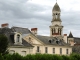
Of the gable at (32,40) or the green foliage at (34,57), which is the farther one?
the gable at (32,40)

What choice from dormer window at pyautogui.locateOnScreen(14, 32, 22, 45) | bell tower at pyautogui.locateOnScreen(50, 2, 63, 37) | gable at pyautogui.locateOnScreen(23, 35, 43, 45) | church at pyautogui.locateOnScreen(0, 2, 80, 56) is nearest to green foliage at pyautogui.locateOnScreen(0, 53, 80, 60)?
church at pyautogui.locateOnScreen(0, 2, 80, 56)

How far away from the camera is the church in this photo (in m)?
59.9

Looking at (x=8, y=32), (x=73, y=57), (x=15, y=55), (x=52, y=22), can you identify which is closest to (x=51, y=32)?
(x=52, y=22)

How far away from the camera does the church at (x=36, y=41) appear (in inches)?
2357

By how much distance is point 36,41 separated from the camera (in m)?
77.5

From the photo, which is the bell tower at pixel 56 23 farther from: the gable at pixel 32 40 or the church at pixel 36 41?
the gable at pixel 32 40

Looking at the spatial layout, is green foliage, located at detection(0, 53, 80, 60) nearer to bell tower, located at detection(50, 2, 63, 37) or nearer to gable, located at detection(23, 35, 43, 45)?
gable, located at detection(23, 35, 43, 45)

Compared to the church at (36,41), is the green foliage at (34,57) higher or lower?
lower

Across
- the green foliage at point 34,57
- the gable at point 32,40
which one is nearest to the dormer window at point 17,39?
the gable at point 32,40

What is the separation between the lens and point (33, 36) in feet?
248

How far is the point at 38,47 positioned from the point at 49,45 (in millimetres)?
3912

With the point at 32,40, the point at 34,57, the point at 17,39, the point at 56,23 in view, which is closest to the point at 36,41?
the point at 32,40

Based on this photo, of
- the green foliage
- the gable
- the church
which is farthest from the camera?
the gable

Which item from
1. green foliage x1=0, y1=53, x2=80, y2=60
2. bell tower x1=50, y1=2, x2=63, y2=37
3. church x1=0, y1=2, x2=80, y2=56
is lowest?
green foliage x1=0, y1=53, x2=80, y2=60
